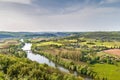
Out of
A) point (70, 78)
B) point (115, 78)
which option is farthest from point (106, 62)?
point (70, 78)

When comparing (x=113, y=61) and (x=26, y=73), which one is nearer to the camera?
(x=26, y=73)

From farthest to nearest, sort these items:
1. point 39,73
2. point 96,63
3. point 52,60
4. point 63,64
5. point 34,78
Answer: point 52,60 → point 96,63 → point 63,64 → point 39,73 → point 34,78

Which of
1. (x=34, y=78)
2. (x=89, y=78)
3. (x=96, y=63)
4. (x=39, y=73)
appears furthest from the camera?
(x=96, y=63)

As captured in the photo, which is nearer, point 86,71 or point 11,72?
point 11,72

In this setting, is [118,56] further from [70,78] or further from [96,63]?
[70,78]

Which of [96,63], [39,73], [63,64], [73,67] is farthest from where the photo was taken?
[96,63]

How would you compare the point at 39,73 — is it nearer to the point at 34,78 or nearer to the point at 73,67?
the point at 34,78

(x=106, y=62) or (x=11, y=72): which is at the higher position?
(x=11, y=72)

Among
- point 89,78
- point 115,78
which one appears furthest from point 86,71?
point 115,78

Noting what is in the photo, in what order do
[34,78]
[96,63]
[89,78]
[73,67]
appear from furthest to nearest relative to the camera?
[96,63]
[73,67]
[89,78]
[34,78]

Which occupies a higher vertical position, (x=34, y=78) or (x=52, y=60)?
(x=34, y=78)
